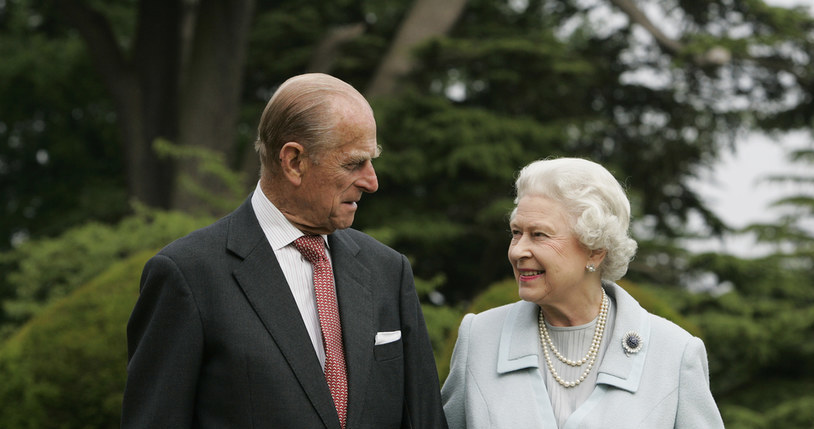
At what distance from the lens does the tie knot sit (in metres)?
2.82

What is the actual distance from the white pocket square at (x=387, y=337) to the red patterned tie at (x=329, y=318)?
119 mm

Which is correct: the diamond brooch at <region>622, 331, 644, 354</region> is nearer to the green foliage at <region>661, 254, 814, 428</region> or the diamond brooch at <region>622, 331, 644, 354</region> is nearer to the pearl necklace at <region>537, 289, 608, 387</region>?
the pearl necklace at <region>537, 289, 608, 387</region>

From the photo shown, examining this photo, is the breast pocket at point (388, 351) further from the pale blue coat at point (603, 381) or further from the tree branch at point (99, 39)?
the tree branch at point (99, 39)

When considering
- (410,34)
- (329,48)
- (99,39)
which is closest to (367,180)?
(410,34)

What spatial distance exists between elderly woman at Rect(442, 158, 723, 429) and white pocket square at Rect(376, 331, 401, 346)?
0.38 m

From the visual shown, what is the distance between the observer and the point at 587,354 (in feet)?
10.0

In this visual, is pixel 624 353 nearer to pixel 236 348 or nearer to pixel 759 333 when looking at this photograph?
pixel 236 348

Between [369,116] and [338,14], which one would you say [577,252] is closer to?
[369,116]

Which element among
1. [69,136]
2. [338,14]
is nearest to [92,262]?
[338,14]

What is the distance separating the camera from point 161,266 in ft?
8.52

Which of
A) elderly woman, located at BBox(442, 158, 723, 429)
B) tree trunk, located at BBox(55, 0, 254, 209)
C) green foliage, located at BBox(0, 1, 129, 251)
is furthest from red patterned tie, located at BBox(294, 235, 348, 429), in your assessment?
green foliage, located at BBox(0, 1, 129, 251)

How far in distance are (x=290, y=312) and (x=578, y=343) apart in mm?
969

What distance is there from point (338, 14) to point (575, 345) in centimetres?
1026

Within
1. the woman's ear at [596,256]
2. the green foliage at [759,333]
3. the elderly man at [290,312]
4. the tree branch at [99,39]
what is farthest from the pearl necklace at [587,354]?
the tree branch at [99,39]
